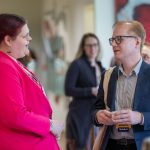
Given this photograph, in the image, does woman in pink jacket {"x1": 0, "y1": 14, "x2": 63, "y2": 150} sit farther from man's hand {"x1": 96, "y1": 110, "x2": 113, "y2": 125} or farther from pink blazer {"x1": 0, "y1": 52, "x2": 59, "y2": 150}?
man's hand {"x1": 96, "y1": 110, "x2": 113, "y2": 125}

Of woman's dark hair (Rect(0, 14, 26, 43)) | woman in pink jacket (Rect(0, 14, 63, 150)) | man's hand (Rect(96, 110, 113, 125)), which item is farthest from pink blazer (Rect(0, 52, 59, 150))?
man's hand (Rect(96, 110, 113, 125))

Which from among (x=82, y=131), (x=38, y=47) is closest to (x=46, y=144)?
(x=82, y=131)

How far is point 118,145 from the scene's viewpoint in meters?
2.55

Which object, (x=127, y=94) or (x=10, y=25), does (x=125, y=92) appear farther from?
(x=10, y=25)

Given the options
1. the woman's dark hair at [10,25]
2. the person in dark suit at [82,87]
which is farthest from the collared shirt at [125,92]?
the person in dark suit at [82,87]

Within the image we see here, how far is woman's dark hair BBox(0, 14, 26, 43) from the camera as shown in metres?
2.35

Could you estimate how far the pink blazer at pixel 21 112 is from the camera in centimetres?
222

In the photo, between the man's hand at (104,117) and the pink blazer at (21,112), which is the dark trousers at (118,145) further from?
the pink blazer at (21,112)

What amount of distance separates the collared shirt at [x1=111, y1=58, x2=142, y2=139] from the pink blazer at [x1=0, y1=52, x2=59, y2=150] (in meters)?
0.42

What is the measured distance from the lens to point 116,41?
256 cm

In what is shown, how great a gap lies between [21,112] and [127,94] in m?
0.68

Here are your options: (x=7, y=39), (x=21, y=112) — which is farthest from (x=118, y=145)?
(x=7, y=39)

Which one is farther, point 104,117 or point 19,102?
point 104,117

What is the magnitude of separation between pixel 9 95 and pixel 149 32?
2875mm
